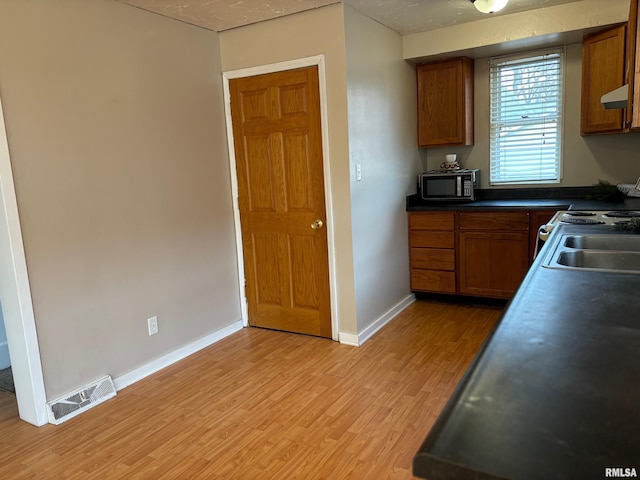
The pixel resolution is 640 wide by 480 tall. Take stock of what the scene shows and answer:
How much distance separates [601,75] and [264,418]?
337 cm

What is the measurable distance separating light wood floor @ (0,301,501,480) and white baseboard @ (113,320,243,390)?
0.06 m

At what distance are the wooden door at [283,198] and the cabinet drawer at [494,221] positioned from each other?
1.32 meters

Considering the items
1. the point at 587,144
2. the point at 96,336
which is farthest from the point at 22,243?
the point at 587,144

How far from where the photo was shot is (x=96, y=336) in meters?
2.77

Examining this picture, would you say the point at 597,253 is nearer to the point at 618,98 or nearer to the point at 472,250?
the point at 618,98

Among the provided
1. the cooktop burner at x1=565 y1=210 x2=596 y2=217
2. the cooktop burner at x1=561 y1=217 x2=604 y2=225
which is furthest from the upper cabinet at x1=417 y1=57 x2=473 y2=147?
the cooktop burner at x1=561 y1=217 x2=604 y2=225

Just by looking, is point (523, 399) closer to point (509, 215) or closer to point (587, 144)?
point (509, 215)

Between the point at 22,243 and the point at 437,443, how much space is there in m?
2.43

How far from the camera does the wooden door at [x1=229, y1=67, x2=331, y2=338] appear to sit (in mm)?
3424

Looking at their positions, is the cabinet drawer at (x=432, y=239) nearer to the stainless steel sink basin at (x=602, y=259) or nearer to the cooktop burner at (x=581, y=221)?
the cooktop burner at (x=581, y=221)

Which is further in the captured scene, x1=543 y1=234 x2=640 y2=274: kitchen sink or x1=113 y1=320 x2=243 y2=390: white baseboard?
x1=113 y1=320 x2=243 y2=390: white baseboard

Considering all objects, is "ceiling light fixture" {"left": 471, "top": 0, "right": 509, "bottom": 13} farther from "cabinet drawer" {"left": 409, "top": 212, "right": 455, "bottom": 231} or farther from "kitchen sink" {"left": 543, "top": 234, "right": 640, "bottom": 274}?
"kitchen sink" {"left": 543, "top": 234, "right": 640, "bottom": 274}

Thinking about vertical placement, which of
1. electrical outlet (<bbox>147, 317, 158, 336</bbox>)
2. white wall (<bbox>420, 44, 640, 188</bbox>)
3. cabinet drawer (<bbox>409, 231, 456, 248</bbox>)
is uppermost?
white wall (<bbox>420, 44, 640, 188</bbox>)

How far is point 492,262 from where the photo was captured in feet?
13.0
